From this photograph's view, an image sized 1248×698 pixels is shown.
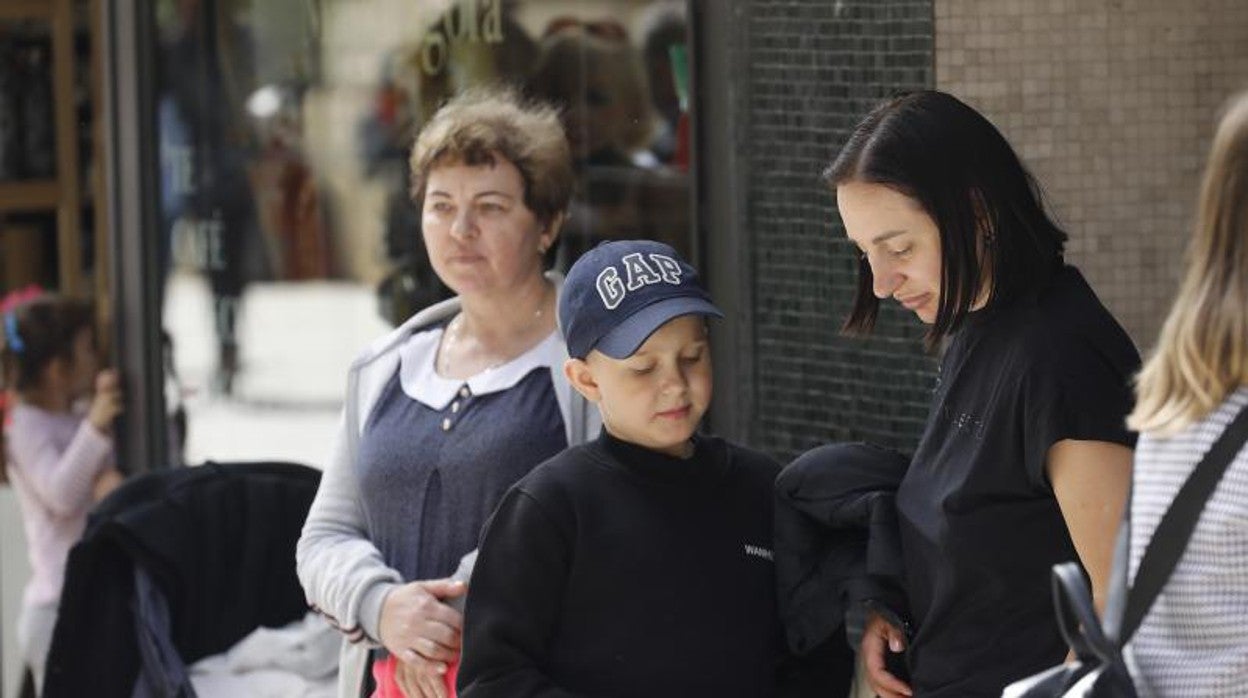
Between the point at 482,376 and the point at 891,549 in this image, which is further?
the point at 482,376

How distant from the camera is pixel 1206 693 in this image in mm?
2525

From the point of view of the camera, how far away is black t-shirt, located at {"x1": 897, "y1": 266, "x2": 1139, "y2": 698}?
2.89 metres

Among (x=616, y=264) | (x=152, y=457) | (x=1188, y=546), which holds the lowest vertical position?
(x=152, y=457)

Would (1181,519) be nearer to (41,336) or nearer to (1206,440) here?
(1206,440)

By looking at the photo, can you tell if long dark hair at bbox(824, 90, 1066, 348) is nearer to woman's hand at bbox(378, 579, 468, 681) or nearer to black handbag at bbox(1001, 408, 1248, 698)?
black handbag at bbox(1001, 408, 1248, 698)

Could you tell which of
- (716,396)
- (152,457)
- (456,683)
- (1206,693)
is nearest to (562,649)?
(456,683)

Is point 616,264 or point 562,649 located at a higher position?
point 616,264

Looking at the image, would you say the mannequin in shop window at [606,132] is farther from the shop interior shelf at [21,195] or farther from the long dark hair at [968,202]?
the shop interior shelf at [21,195]

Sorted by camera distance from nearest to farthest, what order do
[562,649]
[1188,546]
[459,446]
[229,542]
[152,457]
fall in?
[1188,546], [562,649], [459,446], [229,542], [152,457]

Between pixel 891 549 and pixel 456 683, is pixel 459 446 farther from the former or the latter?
pixel 891 549

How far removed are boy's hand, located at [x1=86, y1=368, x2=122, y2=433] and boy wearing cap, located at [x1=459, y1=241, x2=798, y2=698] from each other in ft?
10.1

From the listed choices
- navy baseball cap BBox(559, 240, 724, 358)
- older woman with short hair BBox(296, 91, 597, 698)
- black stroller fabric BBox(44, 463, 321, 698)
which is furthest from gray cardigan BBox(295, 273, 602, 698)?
black stroller fabric BBox(44, 463, 321, 698)

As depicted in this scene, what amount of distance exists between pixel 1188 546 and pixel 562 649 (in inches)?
41.3

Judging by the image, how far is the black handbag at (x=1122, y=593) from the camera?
8.14ft
